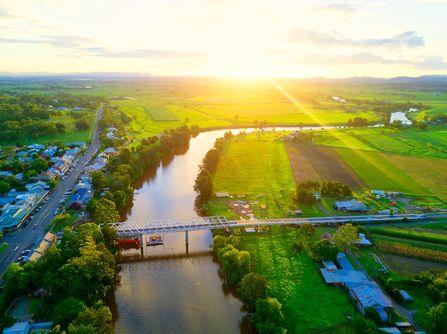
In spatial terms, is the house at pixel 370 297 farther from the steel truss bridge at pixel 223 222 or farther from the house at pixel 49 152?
the house at pixel 49 152

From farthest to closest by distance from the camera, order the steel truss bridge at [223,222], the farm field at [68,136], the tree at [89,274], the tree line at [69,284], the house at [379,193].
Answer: the farm field at [68,136], the house at [379,193], the steel truss bridge at [223,222], the tree at [89,274], the tree line at [69,284]

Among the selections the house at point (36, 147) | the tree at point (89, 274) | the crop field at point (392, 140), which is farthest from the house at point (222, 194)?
the house at point (36, 147)

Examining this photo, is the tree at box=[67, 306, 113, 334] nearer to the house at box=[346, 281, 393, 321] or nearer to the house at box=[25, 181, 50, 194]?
the house at box=[346, 281, 393, 321]

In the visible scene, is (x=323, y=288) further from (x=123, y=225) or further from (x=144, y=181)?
(x=144, y=181)

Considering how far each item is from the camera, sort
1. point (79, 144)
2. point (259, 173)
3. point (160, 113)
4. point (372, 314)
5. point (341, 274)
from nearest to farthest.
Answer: point (372, 314), point (341, 274), point (259, 173), point (79, 144), point (160, 113)

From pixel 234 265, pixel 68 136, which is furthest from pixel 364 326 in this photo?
pixel 68 136

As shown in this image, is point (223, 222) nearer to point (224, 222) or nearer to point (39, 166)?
point (224, 222)

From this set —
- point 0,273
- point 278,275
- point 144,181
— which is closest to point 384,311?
point 278,275
